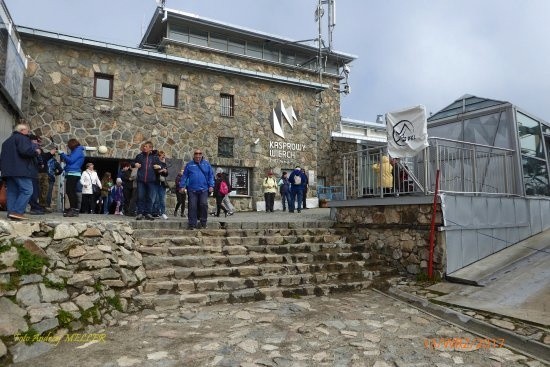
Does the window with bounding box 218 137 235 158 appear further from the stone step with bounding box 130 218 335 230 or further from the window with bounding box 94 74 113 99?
the stone step with bounding box 130 218 335 230

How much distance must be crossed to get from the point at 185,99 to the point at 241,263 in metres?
10.1

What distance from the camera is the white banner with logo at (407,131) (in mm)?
7793

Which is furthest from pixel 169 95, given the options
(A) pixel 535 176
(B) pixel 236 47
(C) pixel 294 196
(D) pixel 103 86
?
(A) pixel 535 176

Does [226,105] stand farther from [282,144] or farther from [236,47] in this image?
[236,47]

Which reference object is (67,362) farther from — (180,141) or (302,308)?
(180,141)

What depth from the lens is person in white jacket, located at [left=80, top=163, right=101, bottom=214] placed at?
10.2m

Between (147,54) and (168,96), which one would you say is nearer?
(147,54)

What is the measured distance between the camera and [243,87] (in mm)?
16750

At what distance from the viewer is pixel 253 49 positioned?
20.3 metres

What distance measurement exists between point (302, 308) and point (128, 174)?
678 cm

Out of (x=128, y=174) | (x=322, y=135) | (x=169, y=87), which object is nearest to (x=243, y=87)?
(x=169, y=87)

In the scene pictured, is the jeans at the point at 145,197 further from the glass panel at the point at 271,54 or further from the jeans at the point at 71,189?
the glass panel at the point at 271,54

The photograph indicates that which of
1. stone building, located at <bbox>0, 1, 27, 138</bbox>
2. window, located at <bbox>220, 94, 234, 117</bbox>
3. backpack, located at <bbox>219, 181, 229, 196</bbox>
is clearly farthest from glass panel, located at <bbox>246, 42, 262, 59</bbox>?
stone building, located at <bbox>0, 1, 27, 138</bbox>

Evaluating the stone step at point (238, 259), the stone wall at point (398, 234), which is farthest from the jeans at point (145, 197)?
the stone wall at point (398, 234)
